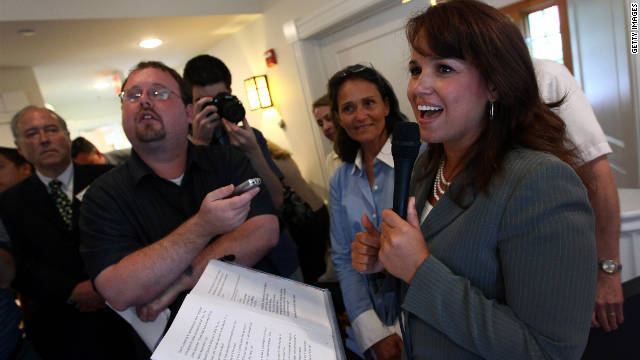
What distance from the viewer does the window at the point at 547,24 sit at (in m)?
1.97

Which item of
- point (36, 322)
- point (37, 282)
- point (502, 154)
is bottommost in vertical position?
point (36, 322)

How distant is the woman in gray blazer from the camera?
629 mm

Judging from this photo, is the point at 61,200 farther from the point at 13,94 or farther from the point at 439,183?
the point at 13,94

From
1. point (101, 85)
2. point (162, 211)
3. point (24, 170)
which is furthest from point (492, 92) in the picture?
point (101, 85)

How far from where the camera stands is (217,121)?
1790mm

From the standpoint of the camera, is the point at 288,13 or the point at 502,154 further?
the point at 288,13

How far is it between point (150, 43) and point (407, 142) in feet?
13.5

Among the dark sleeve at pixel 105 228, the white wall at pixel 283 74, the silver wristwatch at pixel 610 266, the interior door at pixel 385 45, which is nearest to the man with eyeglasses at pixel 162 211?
the dark sleeve at pixel 105 228

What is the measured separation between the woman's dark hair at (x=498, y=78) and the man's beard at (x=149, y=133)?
934 mm

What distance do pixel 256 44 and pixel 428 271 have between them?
3644 millimetres

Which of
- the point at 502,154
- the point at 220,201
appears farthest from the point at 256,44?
the point at 502,154

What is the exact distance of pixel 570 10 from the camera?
191 cm

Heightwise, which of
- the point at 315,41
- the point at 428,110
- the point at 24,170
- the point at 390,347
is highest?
the point at 315,41

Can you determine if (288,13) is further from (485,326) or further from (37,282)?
(485,326)
